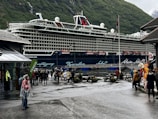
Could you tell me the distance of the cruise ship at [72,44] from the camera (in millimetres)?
96062

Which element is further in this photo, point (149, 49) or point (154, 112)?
point (149, 49)

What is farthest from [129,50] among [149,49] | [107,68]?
[107,68]

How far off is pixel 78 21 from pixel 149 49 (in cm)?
3059

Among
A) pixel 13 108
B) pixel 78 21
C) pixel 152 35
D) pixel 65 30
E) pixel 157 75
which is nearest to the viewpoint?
pixel 13 108

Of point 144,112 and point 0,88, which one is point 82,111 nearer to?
point 144,112

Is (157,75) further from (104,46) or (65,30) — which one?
(104,46)

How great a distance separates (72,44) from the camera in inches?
4296

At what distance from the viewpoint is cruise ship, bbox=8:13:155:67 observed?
96.1m

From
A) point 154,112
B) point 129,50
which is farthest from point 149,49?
point 154,112

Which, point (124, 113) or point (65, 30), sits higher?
point (65, 30)

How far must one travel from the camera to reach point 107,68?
306 feet

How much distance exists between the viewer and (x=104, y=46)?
394 feet

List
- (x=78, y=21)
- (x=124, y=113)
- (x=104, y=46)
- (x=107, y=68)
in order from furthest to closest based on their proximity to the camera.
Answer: (x=78, y=21) < (x=104, y=46) < (x=107, y=68) < (x=124, y=113)

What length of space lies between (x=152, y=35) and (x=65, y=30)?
8765cm
